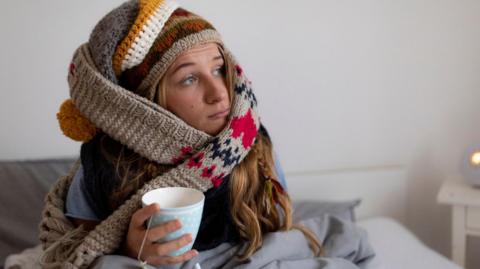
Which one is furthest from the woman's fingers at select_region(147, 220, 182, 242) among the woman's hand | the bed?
the bed

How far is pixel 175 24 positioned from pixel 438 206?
40.6 inches

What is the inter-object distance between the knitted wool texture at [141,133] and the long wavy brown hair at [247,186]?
3 centimetres

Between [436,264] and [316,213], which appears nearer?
[436,264]

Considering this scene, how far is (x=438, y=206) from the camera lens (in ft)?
4.78

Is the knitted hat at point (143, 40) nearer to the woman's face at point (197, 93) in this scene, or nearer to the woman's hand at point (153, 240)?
the woman's face at point (197, 93)

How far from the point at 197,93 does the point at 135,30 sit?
15 centimetres

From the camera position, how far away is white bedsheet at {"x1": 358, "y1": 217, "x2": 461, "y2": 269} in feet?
3.31

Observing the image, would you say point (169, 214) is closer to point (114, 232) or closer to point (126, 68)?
point (114, 232)

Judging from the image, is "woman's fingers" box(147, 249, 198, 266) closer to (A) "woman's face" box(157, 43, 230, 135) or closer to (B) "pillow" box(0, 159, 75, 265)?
(A) "woman's face" box(157, 43, 230, 135)

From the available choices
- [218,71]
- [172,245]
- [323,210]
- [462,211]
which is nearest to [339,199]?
[323,210]

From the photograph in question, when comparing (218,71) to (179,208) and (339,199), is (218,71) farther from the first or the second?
(339,199)

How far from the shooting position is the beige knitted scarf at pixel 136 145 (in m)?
0.81

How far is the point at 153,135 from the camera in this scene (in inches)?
32.6

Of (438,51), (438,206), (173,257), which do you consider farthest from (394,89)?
(173,257)
